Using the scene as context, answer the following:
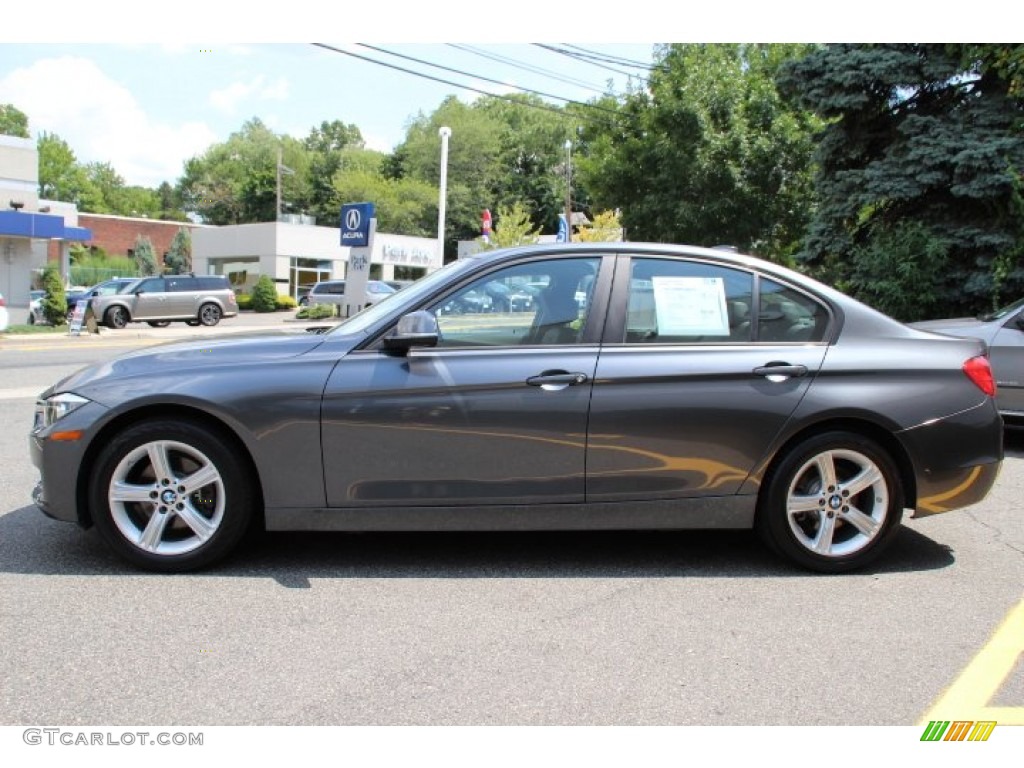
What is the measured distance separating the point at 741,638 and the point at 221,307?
28.6m

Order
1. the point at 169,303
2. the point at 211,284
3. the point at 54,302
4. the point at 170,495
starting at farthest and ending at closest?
the point at 211,284 < the point at 169,303 < the point at 54,302 < the point at 170,495

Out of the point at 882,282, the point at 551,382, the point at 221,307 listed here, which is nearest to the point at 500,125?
the point at 221,307

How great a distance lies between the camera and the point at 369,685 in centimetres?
312

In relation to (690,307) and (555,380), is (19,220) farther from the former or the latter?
(690,307)

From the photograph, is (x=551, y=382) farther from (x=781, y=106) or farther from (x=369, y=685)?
(x=781, y=106)

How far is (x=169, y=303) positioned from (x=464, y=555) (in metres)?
26.7

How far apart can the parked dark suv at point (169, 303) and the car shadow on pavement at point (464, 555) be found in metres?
24.5

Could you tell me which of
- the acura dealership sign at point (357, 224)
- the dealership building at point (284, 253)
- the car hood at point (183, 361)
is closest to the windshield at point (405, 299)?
the car hood at point (183, 361)

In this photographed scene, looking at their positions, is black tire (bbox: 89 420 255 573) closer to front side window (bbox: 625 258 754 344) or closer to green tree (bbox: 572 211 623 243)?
front side window (bbox: 625 258 754 344)

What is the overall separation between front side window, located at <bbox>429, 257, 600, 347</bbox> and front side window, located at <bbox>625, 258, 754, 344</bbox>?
0.83 ft

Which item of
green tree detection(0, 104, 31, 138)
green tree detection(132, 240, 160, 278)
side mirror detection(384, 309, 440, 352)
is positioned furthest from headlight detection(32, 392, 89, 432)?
green tree detection(0, 104, 31, 138)

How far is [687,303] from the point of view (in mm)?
4453

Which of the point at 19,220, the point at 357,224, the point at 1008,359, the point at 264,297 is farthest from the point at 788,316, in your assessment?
the point at 264,297

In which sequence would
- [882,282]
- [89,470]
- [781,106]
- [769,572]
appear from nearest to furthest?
[89,470], [769,572], [882,282], [781,106]
